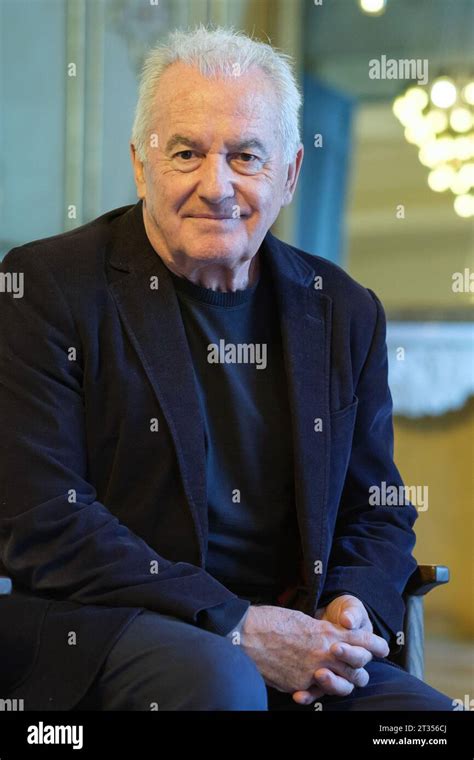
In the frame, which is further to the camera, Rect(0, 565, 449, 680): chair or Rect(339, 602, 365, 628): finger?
Rect(0, 565, 449, 680): chair

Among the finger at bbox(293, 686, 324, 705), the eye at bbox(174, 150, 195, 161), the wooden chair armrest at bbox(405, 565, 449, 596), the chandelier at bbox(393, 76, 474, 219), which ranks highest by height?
the chandelier at bbox(393, 76, 474, 219)

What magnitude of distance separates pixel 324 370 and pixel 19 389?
553 millimetres

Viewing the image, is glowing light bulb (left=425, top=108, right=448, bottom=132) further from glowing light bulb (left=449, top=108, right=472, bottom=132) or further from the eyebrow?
the eyebrow

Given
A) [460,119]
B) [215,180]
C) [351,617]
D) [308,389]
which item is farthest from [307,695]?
[460,119]

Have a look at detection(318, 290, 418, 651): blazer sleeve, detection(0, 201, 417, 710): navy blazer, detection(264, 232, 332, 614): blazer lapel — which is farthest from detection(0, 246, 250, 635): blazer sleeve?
detection(318, 290, 418, 651): blazer sleeve

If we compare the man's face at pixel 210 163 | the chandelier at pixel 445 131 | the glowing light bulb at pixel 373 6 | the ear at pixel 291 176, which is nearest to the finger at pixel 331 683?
the man's face at pixel 210 163

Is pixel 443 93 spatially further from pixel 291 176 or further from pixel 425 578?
pixel 425 578

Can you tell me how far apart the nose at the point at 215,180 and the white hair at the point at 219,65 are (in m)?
0.14

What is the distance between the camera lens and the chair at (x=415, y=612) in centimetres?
204

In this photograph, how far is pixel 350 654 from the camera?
5.88ft

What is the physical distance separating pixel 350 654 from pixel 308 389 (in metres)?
0.47

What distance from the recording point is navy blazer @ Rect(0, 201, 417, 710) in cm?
173

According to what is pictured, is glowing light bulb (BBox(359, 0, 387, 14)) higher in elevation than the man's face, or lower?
higher

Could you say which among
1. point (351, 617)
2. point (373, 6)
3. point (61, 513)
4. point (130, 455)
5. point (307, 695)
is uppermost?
point (373, 6)
